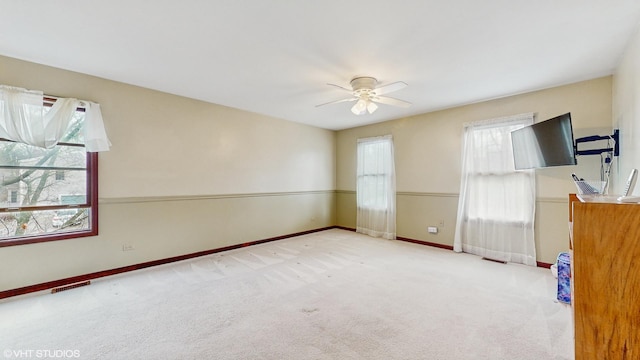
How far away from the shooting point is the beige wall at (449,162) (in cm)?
332

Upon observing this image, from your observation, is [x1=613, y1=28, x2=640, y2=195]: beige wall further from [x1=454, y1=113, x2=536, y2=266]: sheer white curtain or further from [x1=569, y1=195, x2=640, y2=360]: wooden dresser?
[x1=569, y1=195, x2=640, y2=360]: wooden dresser

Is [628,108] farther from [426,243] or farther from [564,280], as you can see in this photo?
[426,243]

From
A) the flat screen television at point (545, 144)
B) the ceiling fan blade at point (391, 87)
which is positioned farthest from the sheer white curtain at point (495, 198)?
the ceiling fan blade at point (391, 87)

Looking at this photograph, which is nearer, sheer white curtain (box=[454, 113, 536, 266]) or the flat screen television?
the flat screen television

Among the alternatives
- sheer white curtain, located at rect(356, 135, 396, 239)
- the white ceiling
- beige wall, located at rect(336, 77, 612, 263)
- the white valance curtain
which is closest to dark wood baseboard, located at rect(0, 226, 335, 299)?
the white valance curtain

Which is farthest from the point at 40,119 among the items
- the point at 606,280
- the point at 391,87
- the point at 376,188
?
the point at 376,188

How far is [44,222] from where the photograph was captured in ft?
9.71

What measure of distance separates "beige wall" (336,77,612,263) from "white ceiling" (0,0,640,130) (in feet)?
1.03

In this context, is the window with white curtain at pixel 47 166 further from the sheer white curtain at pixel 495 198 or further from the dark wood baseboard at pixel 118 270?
the sheer white curtain at pixel 495 198

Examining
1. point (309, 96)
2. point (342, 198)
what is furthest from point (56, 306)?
point (342, 198)

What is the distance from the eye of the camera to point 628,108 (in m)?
2.42

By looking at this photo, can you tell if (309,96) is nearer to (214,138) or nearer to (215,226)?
(214,138)

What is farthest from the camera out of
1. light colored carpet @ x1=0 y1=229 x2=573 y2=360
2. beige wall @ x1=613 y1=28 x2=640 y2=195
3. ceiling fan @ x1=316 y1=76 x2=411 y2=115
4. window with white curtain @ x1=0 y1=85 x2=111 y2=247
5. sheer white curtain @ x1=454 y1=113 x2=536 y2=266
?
sheer white curtain @ x1=454 y1=113 x2=536 y2=266

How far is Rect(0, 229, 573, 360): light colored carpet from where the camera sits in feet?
6.35
